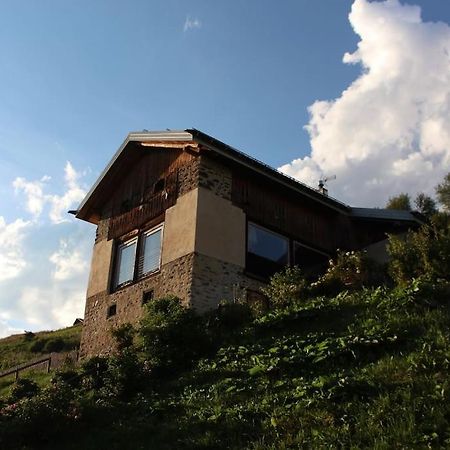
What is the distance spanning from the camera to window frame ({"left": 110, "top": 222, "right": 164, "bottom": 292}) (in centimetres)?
2056

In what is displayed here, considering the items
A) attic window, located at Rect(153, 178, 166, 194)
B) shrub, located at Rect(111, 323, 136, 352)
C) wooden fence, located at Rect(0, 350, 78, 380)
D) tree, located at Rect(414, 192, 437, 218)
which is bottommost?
shrub, located at Rect(111, 323, 136, 352)

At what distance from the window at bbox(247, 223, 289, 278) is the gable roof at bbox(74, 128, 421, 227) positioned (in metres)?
1.73

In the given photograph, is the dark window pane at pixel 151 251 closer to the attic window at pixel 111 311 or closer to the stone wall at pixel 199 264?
the stone wall at pixel 199 264

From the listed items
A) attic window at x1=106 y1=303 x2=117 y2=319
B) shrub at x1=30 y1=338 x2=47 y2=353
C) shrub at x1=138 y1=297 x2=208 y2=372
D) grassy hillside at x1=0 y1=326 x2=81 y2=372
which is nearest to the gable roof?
attic window at x1=106 y1=303 x2=117 y2=319

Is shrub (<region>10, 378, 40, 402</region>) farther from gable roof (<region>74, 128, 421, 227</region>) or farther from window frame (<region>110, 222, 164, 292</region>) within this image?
gable roof (<region>74, 128, 421, 227</region>)

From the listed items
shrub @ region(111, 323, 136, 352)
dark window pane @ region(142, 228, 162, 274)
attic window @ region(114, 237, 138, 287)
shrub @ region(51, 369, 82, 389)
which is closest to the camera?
shrub @ region(51, 369, 82, 389)

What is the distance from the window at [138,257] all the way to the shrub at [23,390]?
588 cm

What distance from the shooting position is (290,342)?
11.9 metres

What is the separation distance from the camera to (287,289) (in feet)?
51.7

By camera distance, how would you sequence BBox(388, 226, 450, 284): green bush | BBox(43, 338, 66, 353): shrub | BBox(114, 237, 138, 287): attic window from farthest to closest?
BBox(43, 338, 66, 353): shrub, BBox(114, 237, 138, 287): attic window, BBox(388, 226, 450, 284): green bush

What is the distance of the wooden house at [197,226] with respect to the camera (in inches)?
744

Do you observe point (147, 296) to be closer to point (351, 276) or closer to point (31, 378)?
point (31, 378)

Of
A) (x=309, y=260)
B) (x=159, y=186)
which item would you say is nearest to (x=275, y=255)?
(x=309, y=260)

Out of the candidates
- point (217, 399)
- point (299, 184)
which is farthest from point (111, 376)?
point (299, 184)
